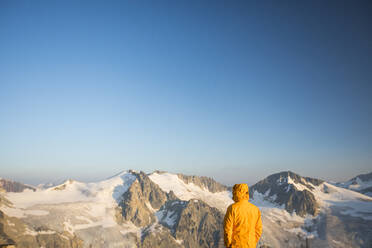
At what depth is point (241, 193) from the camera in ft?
26.2

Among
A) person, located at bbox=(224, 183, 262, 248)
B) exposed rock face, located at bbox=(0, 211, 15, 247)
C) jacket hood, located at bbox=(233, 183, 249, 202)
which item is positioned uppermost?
jacket hood, located at bbox=(233, 183, 249, 202)

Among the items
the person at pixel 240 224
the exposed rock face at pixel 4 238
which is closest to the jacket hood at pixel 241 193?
the person at pixel 240 224

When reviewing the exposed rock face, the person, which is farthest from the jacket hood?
the exposed rock face

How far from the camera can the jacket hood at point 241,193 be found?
7873mm

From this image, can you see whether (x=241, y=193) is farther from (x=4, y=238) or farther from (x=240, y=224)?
(x=4, y=238)

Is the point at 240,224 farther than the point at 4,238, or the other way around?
the point at 4,238

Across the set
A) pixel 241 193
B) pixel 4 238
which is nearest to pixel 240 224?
pixel 241 193

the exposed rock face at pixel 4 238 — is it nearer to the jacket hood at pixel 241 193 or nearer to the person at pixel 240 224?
the person at pixel 240 224

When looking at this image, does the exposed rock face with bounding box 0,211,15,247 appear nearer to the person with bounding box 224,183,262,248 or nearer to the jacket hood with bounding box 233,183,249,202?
the person with bounding box 224,183,262,248

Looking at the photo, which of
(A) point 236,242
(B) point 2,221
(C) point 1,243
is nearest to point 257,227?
(A) point 236,242

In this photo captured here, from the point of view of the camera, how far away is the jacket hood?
25.8 ft

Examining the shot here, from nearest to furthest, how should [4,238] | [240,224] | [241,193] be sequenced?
[240,224] → [241,193] → [4,238]

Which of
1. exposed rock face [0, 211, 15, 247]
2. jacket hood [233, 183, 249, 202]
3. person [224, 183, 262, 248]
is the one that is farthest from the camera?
exposed rock face [0, 211, 15, 247]

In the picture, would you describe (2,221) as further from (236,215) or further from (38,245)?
(236,215)
